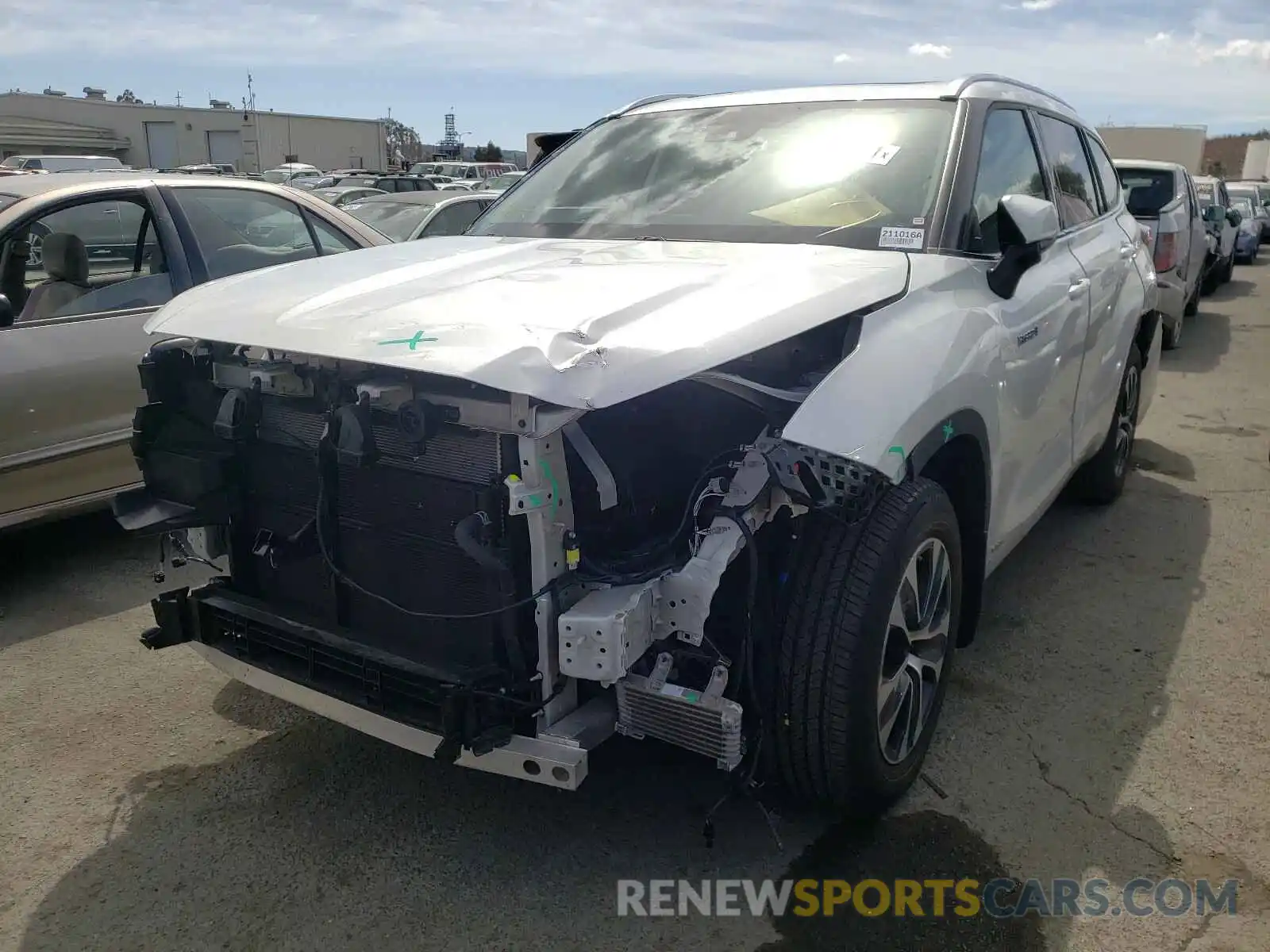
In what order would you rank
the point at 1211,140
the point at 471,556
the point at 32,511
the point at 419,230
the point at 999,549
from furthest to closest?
the point at 1211,140
the point at 419,230
the point at 32,511
the point at 999,549
the point at 471,556

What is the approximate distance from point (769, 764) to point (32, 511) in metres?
3.49

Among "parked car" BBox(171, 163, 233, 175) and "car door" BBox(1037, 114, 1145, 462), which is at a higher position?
"parked car" BBox(171, 163, 233, 175)

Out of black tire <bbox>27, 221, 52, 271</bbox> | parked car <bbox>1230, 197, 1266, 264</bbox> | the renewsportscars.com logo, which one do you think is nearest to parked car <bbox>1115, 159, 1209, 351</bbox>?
the renewsportscars.com logo

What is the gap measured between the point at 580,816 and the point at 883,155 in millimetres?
2269

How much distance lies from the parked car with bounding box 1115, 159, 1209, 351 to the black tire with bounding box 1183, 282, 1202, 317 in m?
0.57

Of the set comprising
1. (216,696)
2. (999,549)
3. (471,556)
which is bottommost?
(216,696)

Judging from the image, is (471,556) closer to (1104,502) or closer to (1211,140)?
(1104,502)

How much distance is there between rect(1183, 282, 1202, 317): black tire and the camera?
1254cm

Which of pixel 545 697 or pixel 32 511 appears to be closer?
pixel 545 697

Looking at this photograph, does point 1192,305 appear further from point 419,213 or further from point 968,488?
point 968,488

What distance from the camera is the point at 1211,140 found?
73875mm

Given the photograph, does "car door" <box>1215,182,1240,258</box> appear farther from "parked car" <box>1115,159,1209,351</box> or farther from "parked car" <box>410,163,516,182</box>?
"parked car" <box>410,163,516,182</box>

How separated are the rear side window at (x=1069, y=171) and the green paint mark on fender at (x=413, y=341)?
2831mm

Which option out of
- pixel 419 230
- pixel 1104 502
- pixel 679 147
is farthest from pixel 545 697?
pixel 419 230
